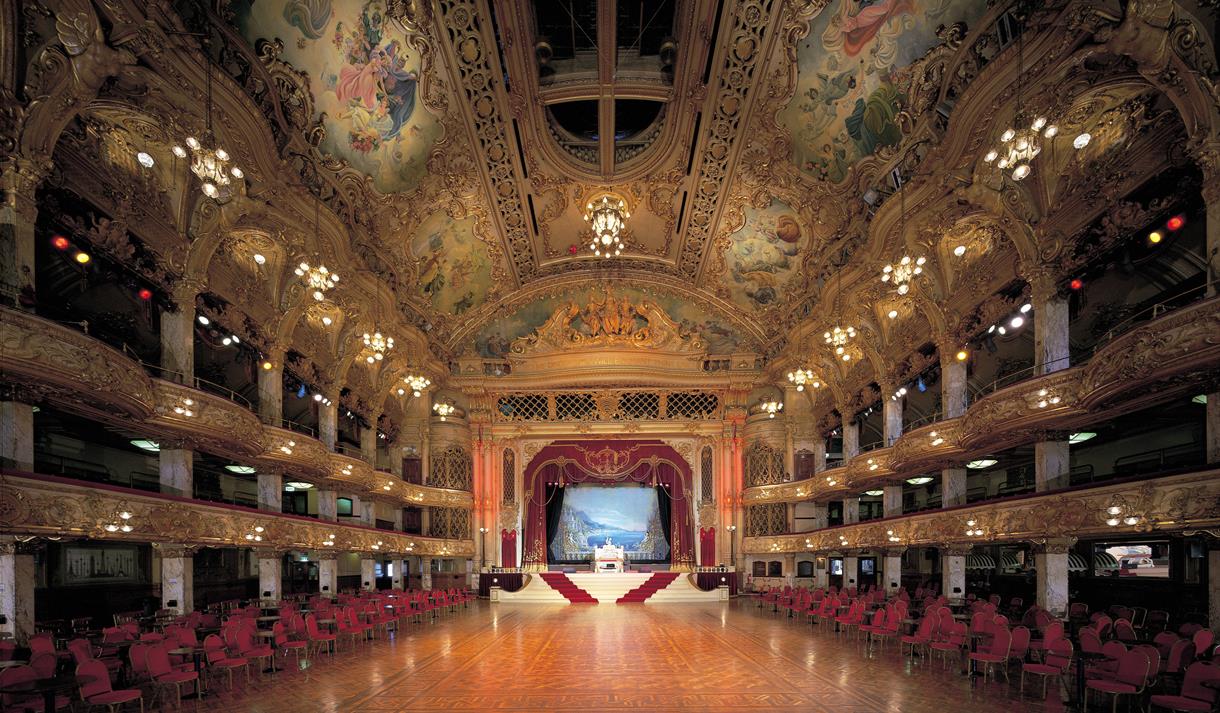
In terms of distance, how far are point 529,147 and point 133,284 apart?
36.4 ft

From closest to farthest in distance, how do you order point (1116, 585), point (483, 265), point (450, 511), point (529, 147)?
point (1116, 585), point (529, 147), point (483, 265), point (450, 511)

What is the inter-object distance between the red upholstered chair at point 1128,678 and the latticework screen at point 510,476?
78.6ft

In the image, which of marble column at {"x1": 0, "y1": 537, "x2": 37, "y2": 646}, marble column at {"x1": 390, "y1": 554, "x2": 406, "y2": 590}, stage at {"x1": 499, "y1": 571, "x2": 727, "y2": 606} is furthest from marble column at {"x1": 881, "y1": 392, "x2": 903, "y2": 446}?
marble column at {"x1": 0, "y1": 537, "x2": 37, "y2": 646}

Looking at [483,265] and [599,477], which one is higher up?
[483,265]

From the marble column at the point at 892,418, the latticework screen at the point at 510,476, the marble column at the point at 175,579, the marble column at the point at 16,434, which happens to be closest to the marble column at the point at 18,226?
the marble column at the point at 16,434

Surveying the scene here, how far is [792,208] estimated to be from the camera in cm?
2228

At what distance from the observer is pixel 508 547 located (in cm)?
2934

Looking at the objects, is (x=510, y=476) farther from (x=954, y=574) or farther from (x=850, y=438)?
(x=954, y=574)

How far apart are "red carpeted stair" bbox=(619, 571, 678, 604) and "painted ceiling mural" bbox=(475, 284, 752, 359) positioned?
8.92 metres

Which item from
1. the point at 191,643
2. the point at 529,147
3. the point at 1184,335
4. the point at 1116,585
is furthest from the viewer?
the point at 529,147

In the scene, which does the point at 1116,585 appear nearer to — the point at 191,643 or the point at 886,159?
the point at 886,159

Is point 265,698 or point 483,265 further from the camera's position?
point 483,265

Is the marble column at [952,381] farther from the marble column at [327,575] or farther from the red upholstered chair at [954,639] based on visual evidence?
the marble column at [327,575]

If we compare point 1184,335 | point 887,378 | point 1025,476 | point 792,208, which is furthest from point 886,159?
point 1025,476
